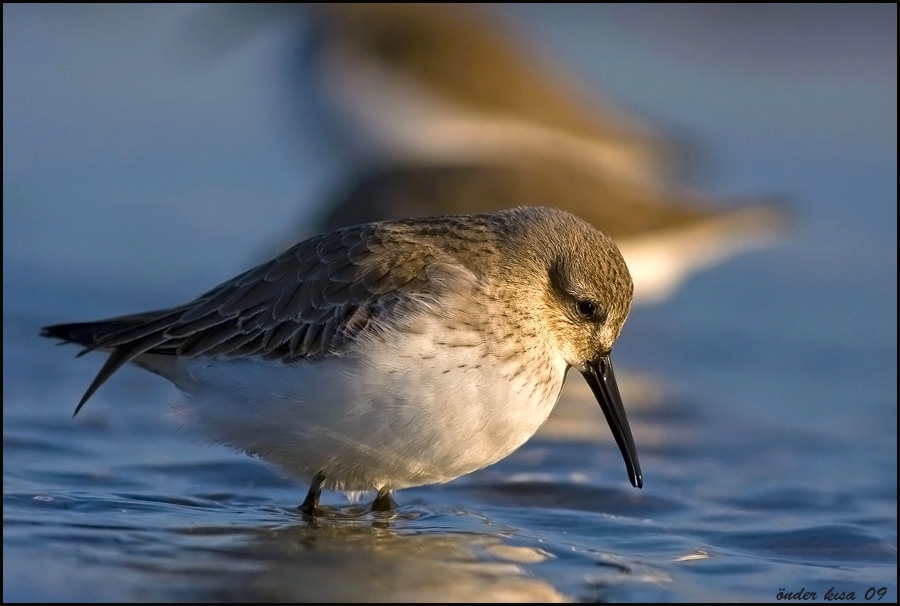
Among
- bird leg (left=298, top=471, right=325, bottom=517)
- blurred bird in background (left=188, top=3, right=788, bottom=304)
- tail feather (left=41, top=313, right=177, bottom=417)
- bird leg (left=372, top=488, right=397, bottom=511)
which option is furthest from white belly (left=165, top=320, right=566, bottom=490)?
blurred bird in background (left=188, top=3, right=788, bottom=304)

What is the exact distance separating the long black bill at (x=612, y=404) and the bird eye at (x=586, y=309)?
0.82ft

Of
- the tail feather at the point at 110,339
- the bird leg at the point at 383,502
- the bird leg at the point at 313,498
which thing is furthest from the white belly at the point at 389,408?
the tail feather at the point at 110,339

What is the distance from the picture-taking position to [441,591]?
4.90m

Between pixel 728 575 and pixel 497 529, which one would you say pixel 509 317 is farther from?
pixel 728 575

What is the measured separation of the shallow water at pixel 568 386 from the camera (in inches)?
210

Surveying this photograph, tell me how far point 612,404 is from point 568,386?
3.23m

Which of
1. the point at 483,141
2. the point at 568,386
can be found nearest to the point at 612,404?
the point at 568,386

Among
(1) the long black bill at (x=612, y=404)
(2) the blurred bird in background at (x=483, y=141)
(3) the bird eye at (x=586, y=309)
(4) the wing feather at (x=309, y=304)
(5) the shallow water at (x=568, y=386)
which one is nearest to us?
(5) the shallow water at (x=568, y=386)

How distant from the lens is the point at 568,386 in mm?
9539

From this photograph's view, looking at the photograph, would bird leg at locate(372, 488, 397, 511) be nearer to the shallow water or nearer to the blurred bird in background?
the shallow water

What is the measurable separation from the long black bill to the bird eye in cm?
25

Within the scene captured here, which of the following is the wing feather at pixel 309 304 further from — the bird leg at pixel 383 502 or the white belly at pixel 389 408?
the bird leg at pixel 383 502

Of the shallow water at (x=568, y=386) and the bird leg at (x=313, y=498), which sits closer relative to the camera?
the shallow water at (x=568, y=386)

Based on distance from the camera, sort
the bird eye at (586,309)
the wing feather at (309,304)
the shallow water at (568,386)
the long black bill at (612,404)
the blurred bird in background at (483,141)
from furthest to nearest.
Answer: the blurred bird in background at (483,141) → the long black bill at (612,404) → the bird eye at (586,309) → the wing feather at (309,304) → the shallow water at (568,386)
